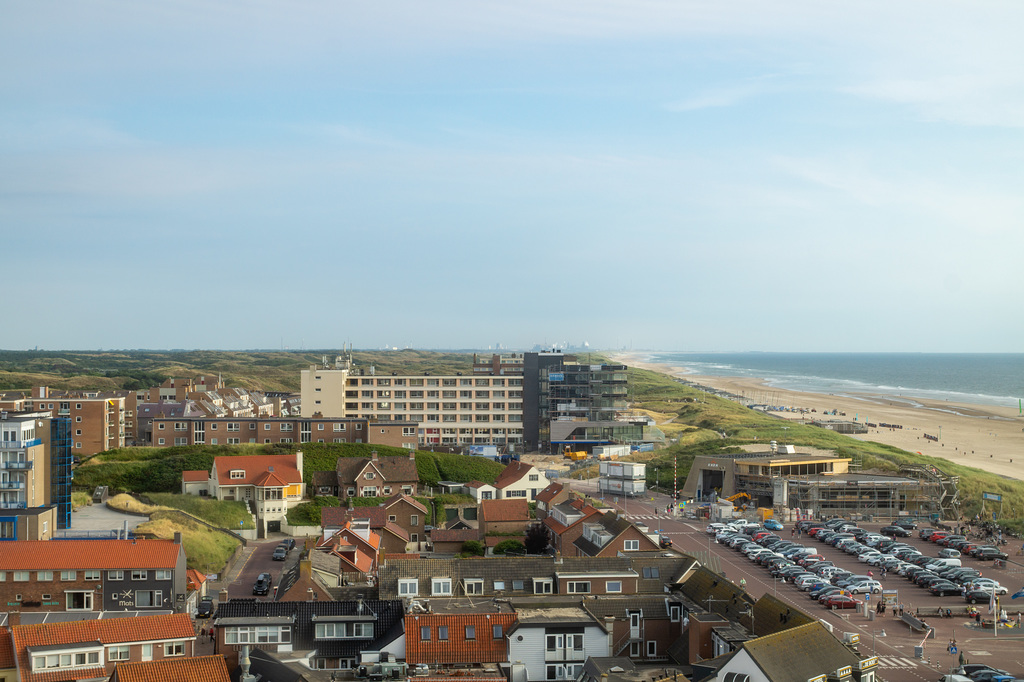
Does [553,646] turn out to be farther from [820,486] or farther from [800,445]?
[800,445]

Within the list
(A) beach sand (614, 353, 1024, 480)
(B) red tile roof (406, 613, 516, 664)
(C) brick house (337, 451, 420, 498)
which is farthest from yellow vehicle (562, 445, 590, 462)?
(B) red tile roof (406, 613, 516, 664)

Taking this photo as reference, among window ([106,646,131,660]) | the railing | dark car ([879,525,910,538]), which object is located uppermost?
the railing

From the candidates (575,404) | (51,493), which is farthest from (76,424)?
(575,404)

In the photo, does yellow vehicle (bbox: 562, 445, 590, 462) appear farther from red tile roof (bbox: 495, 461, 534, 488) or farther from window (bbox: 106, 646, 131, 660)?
window (bbox: 106, 646, 131, 660)

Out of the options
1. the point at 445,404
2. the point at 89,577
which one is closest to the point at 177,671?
the point at 89,577

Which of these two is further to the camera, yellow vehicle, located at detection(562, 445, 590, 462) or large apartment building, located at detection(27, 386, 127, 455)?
yellow vehicle, located at detection(562, 445, 590, 462)

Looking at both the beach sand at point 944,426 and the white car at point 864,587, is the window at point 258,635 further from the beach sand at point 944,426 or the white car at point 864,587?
the beach sand at point 944,426
